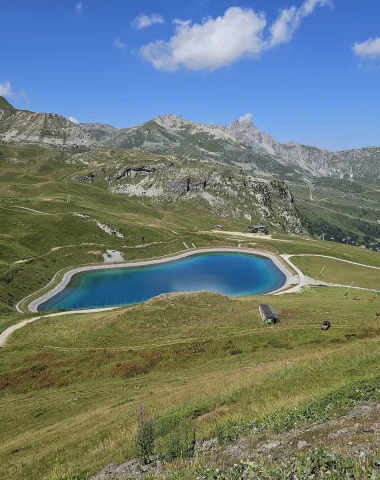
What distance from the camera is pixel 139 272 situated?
130 meters

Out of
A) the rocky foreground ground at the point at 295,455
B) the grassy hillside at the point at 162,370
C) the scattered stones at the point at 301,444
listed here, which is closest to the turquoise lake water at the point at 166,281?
the grassy hillside at the point at 162,370

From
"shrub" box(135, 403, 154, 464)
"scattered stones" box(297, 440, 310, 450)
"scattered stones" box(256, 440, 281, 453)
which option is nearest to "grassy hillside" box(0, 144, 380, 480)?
"shrub" box(135, 403, 154, 464)

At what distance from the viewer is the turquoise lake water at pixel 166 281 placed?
4087 inches

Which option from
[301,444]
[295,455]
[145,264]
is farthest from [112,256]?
[295,455]

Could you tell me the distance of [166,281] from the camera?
119375 mm

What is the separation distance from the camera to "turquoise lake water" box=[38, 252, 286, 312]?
104 metres

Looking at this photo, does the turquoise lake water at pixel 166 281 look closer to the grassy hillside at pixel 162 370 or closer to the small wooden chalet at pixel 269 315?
the grassy hillside at pixel 162 370

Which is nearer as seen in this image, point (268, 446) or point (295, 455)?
point (295, 455)

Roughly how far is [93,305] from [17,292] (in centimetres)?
2182

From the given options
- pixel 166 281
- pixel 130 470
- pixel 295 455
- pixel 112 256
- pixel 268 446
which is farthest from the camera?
pixel 112 256

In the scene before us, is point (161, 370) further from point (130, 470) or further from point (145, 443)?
point (130, 470)

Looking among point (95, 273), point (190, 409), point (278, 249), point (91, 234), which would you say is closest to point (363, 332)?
point (190, 409)

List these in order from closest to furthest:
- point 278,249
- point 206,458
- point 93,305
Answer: point 206,458 < point 93,305 < point 278,249

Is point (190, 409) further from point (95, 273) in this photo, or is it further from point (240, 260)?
point (240, 260)
